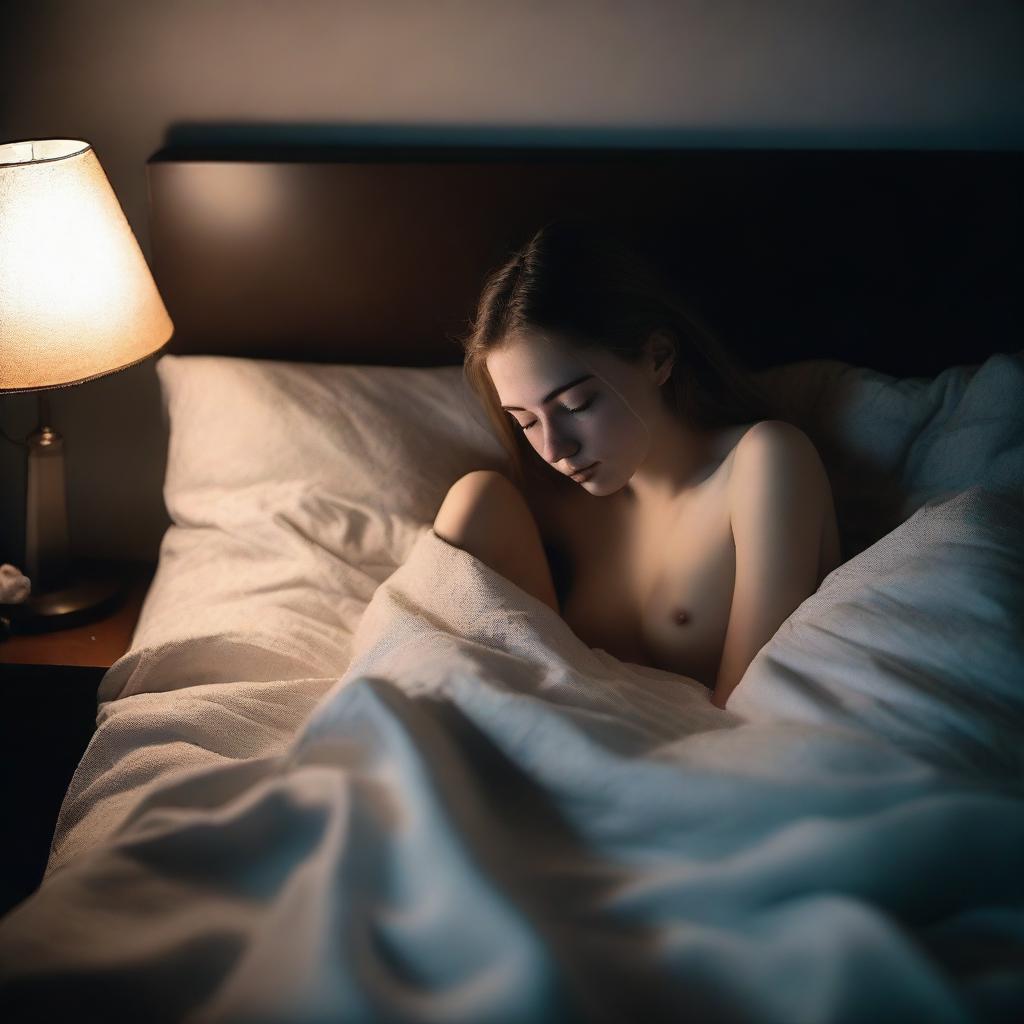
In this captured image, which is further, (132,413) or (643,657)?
(132,413)

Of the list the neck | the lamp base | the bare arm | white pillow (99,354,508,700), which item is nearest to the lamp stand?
the lamp base

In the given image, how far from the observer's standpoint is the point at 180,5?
155 centimetres

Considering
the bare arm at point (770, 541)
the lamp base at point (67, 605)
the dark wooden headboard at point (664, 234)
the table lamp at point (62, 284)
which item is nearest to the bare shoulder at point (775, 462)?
the bare arm at point (770, 541)

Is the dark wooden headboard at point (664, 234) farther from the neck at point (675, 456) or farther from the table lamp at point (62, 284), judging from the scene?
the neck at point (675, 456)

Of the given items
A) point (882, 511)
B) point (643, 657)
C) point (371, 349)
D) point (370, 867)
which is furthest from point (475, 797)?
point (371, 349)

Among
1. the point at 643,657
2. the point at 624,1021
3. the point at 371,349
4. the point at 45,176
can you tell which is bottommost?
the point at 643,657

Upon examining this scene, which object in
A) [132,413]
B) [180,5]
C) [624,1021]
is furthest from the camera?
[132,413]

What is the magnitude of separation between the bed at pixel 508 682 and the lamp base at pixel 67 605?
15 cm

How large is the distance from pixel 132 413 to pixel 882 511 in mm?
1274

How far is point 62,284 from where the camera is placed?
1.29m

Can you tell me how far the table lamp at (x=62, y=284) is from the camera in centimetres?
126

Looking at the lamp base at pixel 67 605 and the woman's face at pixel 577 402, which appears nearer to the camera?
the woman's face at pixel 577 402

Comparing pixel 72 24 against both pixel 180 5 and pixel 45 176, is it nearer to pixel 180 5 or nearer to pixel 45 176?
pixel 180 5

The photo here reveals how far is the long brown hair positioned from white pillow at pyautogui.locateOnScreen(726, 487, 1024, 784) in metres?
0.34
